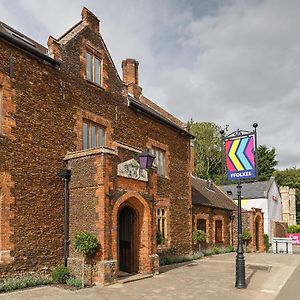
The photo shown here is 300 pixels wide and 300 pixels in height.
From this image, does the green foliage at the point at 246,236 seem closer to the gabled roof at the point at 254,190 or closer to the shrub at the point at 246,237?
the shrub at the point at 246,237

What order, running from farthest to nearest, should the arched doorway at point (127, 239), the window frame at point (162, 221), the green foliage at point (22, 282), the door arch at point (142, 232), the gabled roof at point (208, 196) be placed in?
the gabled roof at point (208, 196) → the window frame at point (162, 221) → the arched doorway at point (127, 239) → the door arch at point (142, 232) → the green foliage at point (22, 282)

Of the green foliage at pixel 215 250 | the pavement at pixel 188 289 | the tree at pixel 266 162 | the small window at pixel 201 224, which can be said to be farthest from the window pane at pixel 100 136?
the tree at pixel 266 162

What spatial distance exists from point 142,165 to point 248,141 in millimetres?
3953

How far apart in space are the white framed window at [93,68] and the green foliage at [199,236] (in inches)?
455

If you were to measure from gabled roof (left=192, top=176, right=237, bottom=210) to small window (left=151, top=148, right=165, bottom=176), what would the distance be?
169 inches

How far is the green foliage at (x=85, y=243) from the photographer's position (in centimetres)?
1184

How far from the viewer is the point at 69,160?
13.6 meters

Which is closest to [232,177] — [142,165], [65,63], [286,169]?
[142,165]

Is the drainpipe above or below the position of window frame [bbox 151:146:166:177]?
below

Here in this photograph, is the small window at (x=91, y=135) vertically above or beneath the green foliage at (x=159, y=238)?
above

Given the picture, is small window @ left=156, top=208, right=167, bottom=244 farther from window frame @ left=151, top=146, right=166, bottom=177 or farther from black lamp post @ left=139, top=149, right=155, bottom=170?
black lamp post @ left=139, top=149, right=155, bottom=170

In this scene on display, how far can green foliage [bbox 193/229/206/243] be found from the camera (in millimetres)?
22750

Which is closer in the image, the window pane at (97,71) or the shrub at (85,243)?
the shrub at (85,243)

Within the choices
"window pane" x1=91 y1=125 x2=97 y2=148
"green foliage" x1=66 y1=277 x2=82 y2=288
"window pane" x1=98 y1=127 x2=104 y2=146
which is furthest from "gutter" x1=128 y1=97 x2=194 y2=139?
"green foliage" x1=66 y1=277 x2=82 y2=288
